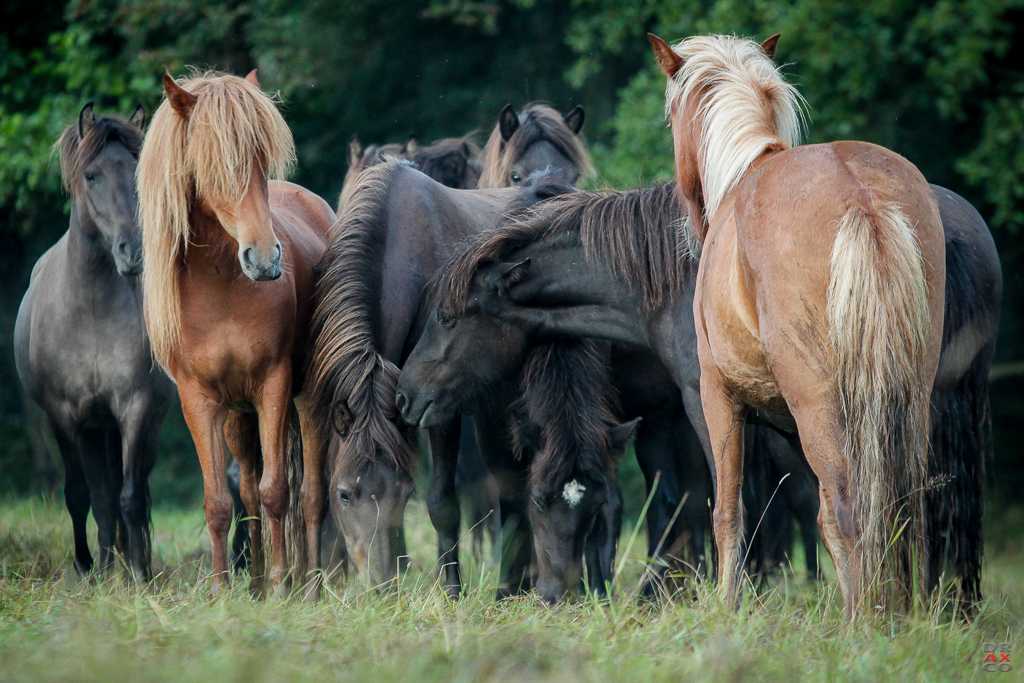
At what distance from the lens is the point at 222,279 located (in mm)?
4016

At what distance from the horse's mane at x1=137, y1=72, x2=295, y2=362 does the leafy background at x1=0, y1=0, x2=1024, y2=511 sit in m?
4.78

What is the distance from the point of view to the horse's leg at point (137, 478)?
460 centimetres

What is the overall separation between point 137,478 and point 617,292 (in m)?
2.62

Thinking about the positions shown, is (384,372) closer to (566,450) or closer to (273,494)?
(273,494)

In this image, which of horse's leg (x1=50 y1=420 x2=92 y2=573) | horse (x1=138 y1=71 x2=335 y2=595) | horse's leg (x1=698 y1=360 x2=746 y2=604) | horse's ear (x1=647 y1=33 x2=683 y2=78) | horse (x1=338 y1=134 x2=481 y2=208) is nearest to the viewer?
horse's leg (x1=698 y1=360 x2=746 y2=604)

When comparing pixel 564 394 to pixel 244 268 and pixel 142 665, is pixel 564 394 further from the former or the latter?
pixel 142 665

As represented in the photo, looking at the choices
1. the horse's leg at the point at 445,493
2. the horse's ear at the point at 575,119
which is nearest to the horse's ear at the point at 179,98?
the horse's leg at the point at 445,493

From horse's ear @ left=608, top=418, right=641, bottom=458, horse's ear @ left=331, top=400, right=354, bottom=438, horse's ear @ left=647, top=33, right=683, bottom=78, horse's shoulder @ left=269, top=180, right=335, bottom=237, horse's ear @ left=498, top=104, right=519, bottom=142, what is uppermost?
horse's ear @ left=647, top=33, right=683, bottom=78

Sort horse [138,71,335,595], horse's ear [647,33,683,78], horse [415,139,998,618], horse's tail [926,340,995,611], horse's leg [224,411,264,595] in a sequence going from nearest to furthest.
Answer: horse's tail [926,340,995,611] → horse [138,71,335,595] → horse's ear [647,33,683,78] → horse [415,139,998,618] → horse's leg [224,411,264,595]

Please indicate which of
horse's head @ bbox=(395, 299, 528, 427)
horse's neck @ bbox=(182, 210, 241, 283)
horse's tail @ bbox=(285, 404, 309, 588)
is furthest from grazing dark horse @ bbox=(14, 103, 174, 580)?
horse's head @ bbox=(395, 299, 528, 427)

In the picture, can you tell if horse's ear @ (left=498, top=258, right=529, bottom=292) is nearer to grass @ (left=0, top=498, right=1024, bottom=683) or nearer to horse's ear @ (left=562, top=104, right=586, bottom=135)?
grass @ (left=0, top=498, right=1024, bottom=683)

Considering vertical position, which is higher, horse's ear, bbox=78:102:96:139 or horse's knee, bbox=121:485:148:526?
horse's ear, bbox=78:102:96:139

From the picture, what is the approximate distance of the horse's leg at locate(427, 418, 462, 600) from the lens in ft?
14.6

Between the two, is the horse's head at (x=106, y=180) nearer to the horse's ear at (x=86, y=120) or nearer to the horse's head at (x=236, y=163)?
the horse's ear at (x=86, y=120)
